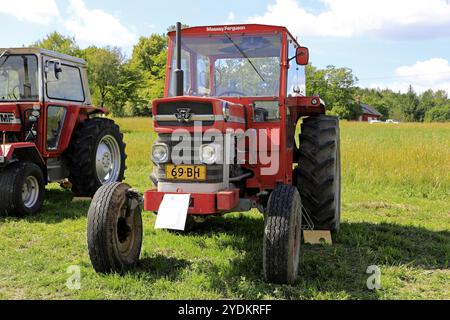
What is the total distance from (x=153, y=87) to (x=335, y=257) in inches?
1397

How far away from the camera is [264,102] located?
4.68 meters

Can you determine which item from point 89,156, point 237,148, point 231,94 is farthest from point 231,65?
point 89,156

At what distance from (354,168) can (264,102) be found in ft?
17.6

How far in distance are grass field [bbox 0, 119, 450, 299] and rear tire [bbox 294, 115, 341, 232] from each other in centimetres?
31

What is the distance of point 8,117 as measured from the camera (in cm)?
672

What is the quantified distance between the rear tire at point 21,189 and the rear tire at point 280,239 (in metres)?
3.74

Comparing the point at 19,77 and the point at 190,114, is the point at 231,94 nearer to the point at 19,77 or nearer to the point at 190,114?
the point at 190,114

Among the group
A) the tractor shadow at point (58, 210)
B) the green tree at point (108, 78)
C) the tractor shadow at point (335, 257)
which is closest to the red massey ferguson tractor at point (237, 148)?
the tractor shadow at point (335, 257)

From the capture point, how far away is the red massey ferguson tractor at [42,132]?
6.16m

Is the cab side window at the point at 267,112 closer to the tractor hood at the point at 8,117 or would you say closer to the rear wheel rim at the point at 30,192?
the rear wheel rim at the point at 30,192

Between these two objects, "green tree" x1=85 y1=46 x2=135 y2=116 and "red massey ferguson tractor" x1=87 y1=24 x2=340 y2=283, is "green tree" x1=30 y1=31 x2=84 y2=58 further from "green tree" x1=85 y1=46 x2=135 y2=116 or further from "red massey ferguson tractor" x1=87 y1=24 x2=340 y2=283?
"red massey ferguson tractor" x1=87 y1=24 x2=340 y2=283

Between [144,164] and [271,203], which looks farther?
[144,164]
